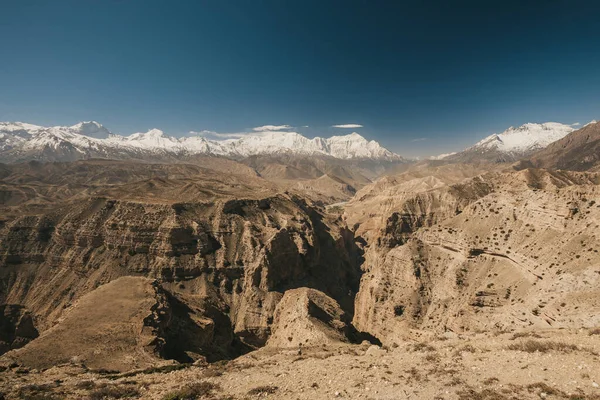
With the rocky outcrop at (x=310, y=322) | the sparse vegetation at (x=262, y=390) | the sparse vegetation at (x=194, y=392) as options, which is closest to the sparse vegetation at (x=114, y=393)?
the sparse vegetation at (x=194, y=392)

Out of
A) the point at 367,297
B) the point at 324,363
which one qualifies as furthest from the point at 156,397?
the point at 367,297

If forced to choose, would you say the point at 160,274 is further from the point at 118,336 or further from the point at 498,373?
the point at 498,373

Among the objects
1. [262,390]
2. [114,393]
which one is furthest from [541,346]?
[114,393]

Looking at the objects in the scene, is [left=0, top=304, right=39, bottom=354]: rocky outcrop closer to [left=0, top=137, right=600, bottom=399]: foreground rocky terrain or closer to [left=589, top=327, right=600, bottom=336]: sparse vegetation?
[left=0, top=137, right=600, bottom=399]: foreground rocky terrain

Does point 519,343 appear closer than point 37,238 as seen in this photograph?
Yes

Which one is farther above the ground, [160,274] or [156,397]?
[156,397]

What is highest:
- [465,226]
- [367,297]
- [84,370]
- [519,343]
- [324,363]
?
[465,226]

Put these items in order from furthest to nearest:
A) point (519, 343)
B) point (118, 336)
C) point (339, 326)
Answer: point (339, 326) < point (118, 336) < point (519, 343)

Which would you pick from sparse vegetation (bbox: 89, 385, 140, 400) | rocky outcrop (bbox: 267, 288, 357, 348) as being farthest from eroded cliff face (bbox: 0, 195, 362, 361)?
sparse vegetation (bbox: 89, 385, 140, 400)

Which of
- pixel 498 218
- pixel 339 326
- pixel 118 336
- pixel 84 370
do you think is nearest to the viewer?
pixel 84 370
